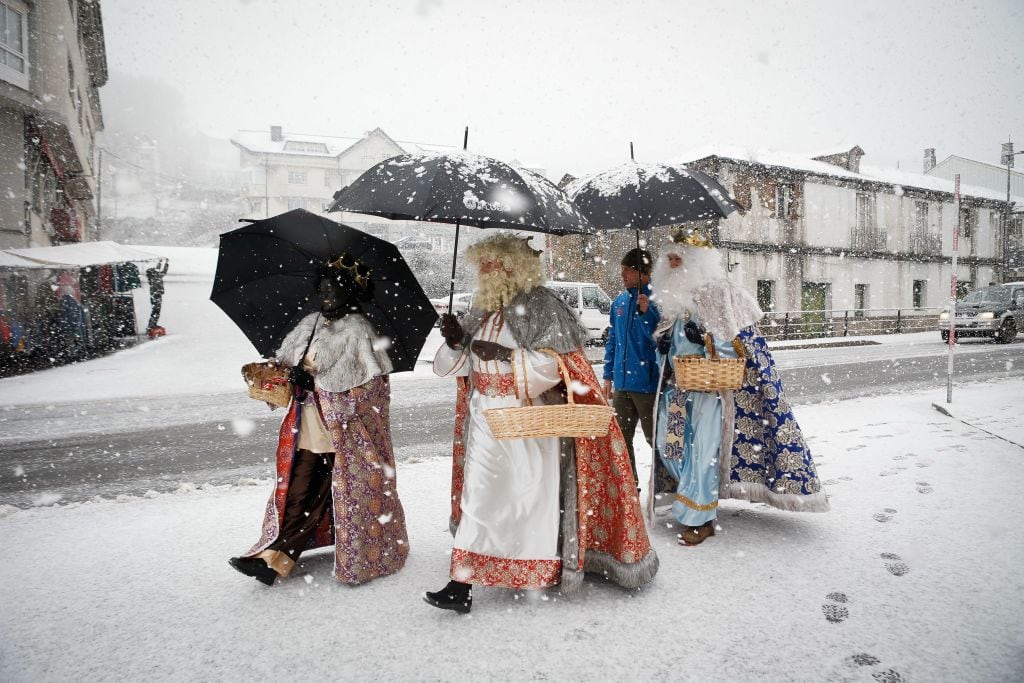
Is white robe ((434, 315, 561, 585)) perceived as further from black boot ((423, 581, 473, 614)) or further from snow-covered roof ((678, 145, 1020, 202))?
snow-covered roof ((678, 145, 1020, 202))

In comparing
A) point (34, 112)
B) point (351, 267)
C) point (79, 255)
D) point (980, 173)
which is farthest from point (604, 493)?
point (980, 173)

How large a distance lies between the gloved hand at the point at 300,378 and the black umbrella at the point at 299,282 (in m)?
0.31

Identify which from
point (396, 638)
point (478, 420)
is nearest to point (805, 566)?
point (478, 420)

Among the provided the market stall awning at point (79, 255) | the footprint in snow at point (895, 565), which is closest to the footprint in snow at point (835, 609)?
the footprint in snow at point (895, 565)

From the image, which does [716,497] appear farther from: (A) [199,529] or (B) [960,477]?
(A) [199,529]

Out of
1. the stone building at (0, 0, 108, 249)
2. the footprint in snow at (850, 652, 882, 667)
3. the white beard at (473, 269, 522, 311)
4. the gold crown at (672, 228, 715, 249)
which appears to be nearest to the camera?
the footprint in snow at (850, 652, 882, 667)

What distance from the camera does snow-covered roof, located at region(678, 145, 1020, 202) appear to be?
23.3 meters

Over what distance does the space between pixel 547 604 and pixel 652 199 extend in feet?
8.22

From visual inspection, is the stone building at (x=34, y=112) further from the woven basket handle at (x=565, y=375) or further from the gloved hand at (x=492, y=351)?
the woven basket handle at (x=565, y=375)

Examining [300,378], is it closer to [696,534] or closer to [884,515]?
[696,534]

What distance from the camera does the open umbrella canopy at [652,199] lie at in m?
3.80

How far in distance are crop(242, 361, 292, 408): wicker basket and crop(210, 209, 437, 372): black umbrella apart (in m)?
0.27

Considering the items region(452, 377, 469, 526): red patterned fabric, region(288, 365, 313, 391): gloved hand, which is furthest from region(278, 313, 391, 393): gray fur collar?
region(452, 377, 469, 526): red patterned fabric

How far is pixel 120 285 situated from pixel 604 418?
21.6 meters
